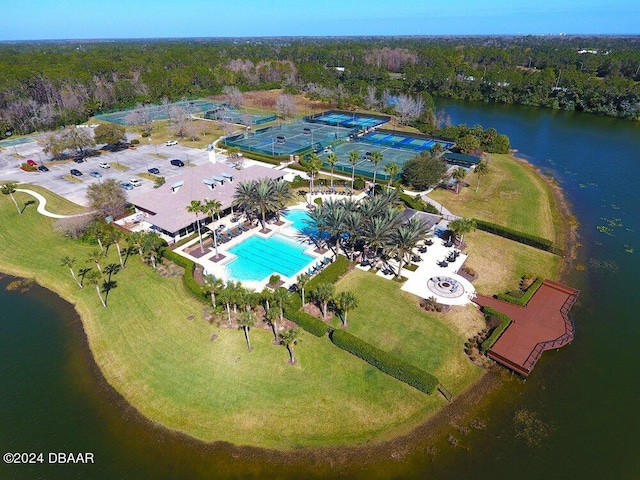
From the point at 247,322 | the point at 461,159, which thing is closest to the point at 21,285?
the point at 247,322

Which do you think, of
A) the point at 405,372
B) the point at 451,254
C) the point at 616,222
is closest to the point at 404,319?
the point at 405,372

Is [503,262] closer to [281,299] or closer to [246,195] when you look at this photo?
[281,299]

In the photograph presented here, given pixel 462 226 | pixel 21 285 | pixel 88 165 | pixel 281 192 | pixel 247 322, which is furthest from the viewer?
pixel 88 165

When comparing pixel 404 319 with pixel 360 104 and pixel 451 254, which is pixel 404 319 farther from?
pixel 360 104

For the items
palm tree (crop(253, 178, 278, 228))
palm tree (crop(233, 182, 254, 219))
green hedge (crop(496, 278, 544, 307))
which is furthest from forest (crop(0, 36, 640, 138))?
green hedge (crop(496, 278, 544, 307))

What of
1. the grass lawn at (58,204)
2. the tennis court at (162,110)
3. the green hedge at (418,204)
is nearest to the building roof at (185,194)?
Answer: the grass lawn at (58,204)

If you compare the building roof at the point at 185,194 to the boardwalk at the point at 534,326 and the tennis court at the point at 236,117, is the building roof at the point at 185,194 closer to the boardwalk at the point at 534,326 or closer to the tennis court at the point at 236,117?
the boardwalk at the point at 534,326
